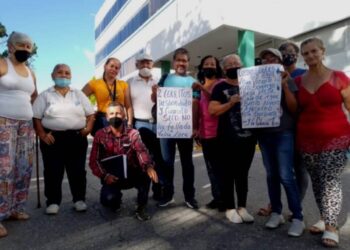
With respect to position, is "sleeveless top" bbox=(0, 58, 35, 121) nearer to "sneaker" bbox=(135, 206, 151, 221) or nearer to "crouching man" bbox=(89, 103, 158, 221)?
"crouching man" bbox=(89, 103, 158, 221)

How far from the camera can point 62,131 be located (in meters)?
4.75

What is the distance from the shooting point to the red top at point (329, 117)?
348 cm

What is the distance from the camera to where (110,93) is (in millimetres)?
5074

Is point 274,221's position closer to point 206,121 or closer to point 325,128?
point 325,128

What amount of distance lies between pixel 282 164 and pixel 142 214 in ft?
5.71

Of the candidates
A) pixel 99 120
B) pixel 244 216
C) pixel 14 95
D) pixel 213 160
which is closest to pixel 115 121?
pixel 99 120

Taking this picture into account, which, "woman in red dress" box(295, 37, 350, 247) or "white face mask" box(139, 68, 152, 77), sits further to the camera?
"white face mask" box(139, 68, 152, 77)

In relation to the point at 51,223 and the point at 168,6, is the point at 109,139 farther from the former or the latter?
the point at 168,6

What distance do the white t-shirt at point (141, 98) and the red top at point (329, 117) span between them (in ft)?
7.23

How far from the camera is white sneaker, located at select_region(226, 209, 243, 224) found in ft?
13.9

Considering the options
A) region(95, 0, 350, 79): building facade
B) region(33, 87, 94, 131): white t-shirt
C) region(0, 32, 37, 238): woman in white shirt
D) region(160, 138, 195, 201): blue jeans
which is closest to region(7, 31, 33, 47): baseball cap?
region(0, 32, 37, 238): woman in white shirt

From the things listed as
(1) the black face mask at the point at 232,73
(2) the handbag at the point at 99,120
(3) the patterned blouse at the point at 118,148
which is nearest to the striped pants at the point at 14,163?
(3) the patterned blouse at the point at 118,148

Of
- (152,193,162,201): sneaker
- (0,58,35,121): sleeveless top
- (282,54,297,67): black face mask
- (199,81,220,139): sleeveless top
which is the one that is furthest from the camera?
(152,193,162,201): sneaker

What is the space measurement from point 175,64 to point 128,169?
1.44 meters
